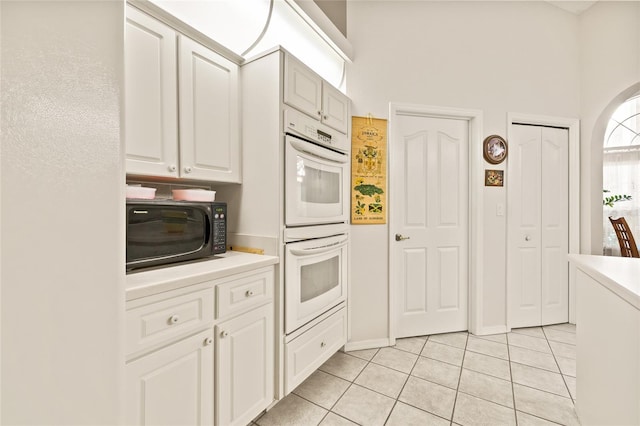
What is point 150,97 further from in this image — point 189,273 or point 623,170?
point 623,170

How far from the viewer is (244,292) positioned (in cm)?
140

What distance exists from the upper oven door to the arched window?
5.12 m

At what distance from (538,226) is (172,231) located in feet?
10.8

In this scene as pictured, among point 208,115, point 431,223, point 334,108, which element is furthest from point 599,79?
point 208,115

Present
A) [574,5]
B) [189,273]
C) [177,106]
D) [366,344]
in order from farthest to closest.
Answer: [574,5]
[366,344]
[177,106]
[189,273]

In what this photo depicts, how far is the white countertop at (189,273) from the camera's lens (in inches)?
39.5

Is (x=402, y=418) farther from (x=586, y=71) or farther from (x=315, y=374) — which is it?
(x=586, y=71)

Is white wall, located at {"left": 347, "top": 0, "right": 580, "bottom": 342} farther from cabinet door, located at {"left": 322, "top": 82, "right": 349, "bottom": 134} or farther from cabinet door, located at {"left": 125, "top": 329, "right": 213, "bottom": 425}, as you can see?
cabinet door, located at {"left": 125, "top": 329, "right": 213, "bottom": 425}

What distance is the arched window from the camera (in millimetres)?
4656

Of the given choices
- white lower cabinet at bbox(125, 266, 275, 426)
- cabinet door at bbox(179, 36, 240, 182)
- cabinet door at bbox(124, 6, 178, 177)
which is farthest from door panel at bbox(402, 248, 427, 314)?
cabinet door at bbox(124, 6, 178, 177)

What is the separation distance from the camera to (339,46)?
2.24 meters

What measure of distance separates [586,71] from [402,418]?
11.9 feet

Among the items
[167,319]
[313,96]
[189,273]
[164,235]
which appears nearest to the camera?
[167,319]

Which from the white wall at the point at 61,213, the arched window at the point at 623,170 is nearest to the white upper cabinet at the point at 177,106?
the white wall at the point at 61,213
